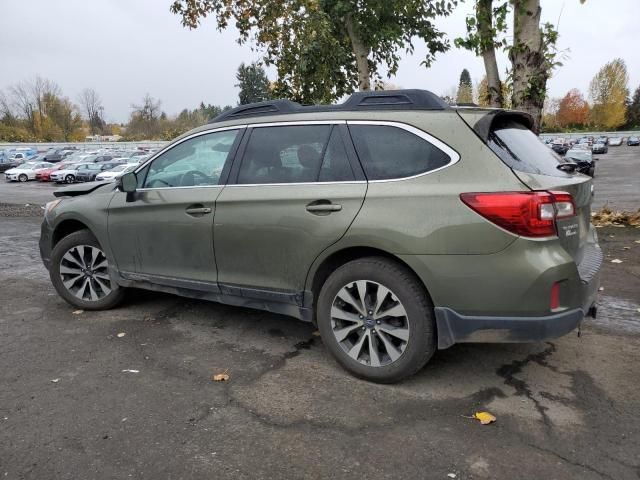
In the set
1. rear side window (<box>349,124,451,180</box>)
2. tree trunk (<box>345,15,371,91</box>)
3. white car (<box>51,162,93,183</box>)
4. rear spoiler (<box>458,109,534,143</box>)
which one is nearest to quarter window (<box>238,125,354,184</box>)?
rear side window (<box>349,124,451,180</box>)

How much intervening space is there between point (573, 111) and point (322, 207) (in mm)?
115232

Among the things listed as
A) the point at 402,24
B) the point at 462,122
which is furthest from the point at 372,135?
the point at 402,24

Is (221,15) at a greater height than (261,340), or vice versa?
(221,15)

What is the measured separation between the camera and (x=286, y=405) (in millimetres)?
3141

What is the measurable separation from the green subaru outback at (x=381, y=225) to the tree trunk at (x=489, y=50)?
5996mm

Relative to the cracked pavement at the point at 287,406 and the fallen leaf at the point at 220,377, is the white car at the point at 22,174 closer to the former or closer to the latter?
the cracked pavement at the point at 287,406

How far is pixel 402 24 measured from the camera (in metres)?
13.8

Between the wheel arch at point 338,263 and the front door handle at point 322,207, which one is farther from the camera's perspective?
the front door handle at point 322,207

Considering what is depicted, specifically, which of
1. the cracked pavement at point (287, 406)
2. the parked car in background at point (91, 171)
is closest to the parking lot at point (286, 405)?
the cracked pavement at point (287, 406)

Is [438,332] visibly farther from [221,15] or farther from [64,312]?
[221,15]

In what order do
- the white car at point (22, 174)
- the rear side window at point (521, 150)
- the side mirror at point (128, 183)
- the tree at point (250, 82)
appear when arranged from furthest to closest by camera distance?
the tree at point (250, 82) < the white car at point (22, 174) < the side mirror at point (128, 183) < the rear side window at point (521, 150)

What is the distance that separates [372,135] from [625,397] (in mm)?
2239

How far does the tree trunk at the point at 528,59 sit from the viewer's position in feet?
27.7

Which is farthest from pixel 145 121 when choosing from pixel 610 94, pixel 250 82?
pixel 610 94
